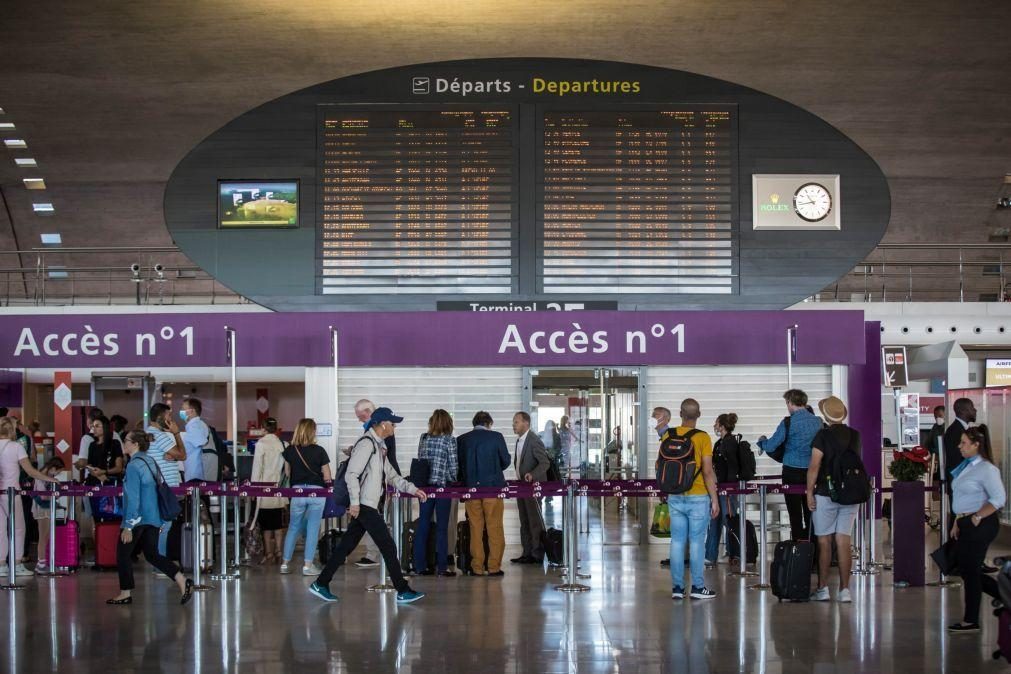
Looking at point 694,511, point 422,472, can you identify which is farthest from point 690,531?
point 422,472

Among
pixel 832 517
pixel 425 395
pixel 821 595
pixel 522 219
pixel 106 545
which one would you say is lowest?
pixel 821 595

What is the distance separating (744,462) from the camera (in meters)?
11.4

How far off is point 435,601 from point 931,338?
12346 mm

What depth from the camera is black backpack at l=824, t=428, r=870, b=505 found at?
8.74 m

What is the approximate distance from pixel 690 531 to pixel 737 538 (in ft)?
8.16

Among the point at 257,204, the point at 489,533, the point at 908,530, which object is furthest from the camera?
the point at 257,204

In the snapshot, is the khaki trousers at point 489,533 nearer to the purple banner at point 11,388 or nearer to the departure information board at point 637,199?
the departure information board at point 637,199

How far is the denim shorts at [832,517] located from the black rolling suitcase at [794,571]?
0.63 ft

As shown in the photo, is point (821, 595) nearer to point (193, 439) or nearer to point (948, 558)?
point (948, 558)

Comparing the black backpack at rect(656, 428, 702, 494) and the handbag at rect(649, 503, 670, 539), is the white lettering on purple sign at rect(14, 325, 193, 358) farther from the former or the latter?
the black backpack at rect(656, 428, 702, 494)

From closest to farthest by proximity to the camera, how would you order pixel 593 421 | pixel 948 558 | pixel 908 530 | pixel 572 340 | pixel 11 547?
pixel 948 558
pixel 908 530
pixel 11 547
pixel 572 340
pixel 593 421

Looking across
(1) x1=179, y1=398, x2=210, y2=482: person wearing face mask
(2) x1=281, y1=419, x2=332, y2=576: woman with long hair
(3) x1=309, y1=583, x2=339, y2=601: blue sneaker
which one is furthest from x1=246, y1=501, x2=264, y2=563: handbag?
(3) x1=309, y1=583, x2=339, y2=601: blue sneaker

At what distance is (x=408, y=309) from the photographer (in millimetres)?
12594

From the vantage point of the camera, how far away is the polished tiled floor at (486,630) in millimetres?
6938
